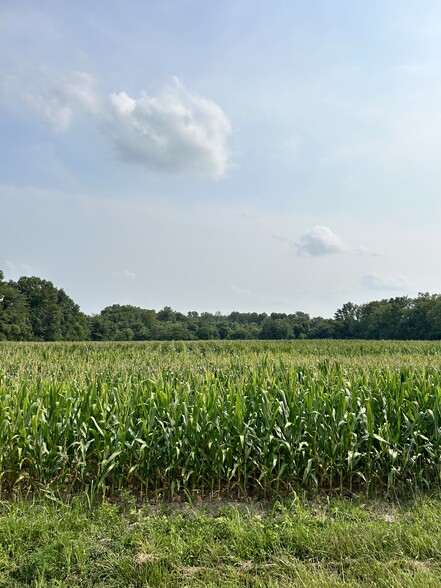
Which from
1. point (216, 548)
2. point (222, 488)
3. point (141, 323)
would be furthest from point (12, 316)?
point (216, 548)

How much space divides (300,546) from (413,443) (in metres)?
2.60

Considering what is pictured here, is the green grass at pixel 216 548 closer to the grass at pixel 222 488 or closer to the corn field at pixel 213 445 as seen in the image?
the grass at pixel 222 488

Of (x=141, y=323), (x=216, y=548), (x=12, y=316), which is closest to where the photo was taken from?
(x=216, y=548)

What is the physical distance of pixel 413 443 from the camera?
16.9 ft

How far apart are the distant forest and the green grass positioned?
221 ft

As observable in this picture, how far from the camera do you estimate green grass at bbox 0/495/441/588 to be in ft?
9.84

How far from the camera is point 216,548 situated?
3338 mm

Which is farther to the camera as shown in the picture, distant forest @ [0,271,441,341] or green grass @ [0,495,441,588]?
distant forest @ [0,271,441,341]

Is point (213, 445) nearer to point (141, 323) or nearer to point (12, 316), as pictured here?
point (12, 316)

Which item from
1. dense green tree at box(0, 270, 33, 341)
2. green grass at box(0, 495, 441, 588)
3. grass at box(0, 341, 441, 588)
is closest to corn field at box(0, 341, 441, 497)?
grass at box(0, 341, 441, 588)

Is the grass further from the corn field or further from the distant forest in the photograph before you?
the distant forest

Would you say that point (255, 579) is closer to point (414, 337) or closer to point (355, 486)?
point (355, 486)

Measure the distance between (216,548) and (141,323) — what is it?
374 feet

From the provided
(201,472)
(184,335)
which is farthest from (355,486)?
(184,335)
